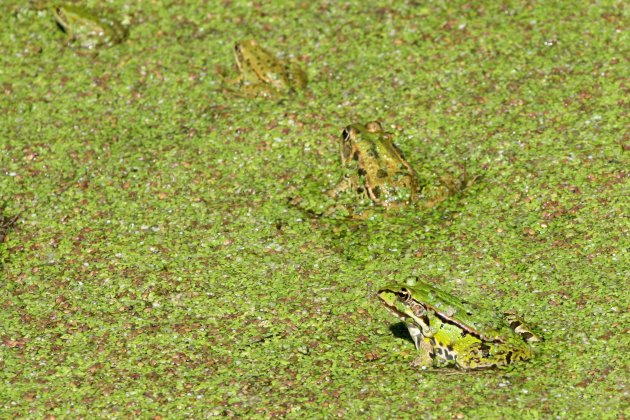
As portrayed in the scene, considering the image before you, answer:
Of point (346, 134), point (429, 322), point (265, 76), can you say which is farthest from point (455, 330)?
point (265, 76)

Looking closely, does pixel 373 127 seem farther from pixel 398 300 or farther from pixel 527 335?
pixel 527 335

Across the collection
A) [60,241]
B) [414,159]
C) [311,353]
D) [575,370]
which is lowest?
[575,370]

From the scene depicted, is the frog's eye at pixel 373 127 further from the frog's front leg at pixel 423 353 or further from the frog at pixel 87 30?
the frog at pixel 87 30

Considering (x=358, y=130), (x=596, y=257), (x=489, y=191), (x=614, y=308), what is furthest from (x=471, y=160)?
(x=614, y=308)

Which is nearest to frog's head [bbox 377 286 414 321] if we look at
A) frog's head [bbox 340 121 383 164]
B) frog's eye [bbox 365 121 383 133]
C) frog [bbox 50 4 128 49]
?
frog's head [bbox 340 121 383 164]

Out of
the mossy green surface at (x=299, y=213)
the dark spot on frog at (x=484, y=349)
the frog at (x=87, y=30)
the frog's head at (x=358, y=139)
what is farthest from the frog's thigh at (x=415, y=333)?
the frog at (x=87, y=30)

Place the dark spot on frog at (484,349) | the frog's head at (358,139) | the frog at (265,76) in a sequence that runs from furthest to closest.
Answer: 1. the frog at (265,76)
2. the frog's head at (358,139)
3. the dark spot on frog at (484,349)

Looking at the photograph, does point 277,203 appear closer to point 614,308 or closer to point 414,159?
point 414,159

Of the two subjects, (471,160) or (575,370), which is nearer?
(575,370)
